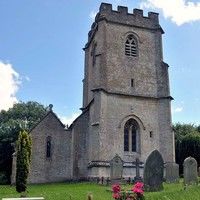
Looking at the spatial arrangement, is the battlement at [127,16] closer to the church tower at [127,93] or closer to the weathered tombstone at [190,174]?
the church tower at [127,93]

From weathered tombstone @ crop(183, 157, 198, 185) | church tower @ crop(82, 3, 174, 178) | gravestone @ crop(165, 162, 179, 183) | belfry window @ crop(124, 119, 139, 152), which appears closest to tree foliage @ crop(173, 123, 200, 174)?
church tower @ crop(82, 3, 174, 178)

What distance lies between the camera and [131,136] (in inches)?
1204

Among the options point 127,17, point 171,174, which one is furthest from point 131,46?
point 171,174

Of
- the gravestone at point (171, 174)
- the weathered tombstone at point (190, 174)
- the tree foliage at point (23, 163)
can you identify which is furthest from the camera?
the gravestone at point (171, 174)

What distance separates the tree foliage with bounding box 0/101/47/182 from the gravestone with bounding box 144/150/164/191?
77.4 ft

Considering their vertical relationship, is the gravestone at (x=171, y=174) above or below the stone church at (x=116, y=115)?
below

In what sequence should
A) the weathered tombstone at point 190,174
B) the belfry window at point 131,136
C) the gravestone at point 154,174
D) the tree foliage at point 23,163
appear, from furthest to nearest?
the belfry window at point 131,136 → the tree foliage at point 23,163 → the weathered tombstone at point 190,174 → the gravestone at point 154,174

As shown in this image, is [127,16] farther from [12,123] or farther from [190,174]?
[12,123]

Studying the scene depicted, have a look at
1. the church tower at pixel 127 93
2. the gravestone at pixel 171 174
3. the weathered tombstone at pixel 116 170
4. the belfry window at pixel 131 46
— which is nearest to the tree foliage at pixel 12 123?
the church tower at pixel 127 93

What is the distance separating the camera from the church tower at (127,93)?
2928 cm

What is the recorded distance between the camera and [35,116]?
52031 millimetres

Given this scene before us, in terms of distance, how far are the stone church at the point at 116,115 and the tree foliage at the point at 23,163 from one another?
6166 mm

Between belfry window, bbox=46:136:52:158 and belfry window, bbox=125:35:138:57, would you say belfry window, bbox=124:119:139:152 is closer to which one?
belfry window, bbox=125:35:138:57

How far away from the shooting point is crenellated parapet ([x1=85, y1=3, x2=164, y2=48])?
32969 millimetres
